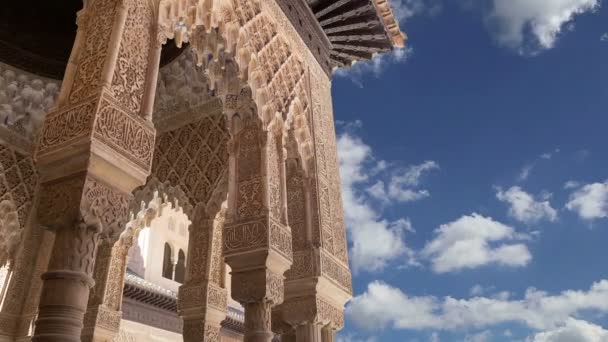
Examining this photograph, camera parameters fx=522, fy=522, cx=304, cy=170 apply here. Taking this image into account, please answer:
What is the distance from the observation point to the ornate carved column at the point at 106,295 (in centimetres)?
630

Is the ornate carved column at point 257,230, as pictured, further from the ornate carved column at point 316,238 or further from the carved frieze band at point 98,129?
the carved frieze band at point 98,129

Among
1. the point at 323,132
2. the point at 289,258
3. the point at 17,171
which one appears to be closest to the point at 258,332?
the point at 289,258

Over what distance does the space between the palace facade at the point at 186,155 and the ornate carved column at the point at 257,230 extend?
0.05 feet

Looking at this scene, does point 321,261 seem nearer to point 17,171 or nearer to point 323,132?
point 323,132

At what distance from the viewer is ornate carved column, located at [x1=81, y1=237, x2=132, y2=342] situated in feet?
20.7

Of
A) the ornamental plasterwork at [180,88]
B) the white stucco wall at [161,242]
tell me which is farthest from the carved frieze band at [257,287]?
the white stucco wall at [161,242]

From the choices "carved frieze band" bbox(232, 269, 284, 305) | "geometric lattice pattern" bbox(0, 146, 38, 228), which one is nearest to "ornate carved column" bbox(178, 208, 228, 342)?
"carved frieze band" bbox(232, 269, 284, 305)

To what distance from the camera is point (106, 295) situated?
6633 mm

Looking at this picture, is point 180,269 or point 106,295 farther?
point 180,269

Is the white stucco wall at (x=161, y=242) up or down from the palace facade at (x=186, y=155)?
up

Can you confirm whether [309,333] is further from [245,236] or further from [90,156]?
[90,156]

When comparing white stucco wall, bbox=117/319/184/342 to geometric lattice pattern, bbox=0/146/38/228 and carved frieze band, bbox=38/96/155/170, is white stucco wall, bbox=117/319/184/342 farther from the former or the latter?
carved frieze band, bbox=38/96/155/170

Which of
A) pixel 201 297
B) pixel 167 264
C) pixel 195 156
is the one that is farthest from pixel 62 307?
pixel 167 264

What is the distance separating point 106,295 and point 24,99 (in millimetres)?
2956
